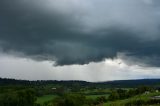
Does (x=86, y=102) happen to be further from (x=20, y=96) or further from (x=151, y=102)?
(x=151, y=102)

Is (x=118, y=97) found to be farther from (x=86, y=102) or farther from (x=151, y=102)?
(x=151, y=102)

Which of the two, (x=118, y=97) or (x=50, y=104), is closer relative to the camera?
(x=50, y=104)

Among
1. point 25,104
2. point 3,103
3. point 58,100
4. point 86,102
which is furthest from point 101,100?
point 3,103

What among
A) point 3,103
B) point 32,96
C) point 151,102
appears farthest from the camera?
point 32,96

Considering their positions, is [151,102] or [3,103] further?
[3,103]

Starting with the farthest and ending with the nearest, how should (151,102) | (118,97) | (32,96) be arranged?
(118,97)
(32,96)
(151,102)

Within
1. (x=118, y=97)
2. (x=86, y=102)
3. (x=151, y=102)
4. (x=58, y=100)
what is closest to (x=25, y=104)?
(x=58, y=100)

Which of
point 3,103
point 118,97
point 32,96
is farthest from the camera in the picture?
point 118,97

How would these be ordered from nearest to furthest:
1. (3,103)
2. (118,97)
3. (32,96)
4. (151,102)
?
(151,102) < (3,103) < (32,96) < (118,97)

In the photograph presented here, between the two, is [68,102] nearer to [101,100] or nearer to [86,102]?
[86,102]
